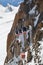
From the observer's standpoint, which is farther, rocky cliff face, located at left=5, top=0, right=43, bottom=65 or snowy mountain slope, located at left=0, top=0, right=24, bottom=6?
snowy mountain slope, located at left=0, top=0, right=24, bottom=6

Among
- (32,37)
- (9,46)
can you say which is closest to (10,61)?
(9,46)

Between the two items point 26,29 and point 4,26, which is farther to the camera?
point 4,26

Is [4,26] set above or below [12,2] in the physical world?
below

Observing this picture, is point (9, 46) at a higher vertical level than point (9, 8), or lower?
lower

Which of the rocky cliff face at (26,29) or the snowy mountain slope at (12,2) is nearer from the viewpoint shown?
the rocky cliff face at (26,29)

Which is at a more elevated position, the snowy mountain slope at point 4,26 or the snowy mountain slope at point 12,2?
the snowy mountain slope at point 12,2

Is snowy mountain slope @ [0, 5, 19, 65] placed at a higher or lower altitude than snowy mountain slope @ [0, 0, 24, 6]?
lower

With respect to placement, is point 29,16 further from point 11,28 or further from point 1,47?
point 1,47

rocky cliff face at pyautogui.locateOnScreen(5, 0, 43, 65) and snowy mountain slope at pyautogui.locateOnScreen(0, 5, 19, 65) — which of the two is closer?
rocky cliff face at pyautogui.locateOnScreen(5, 0, 43, 65)
